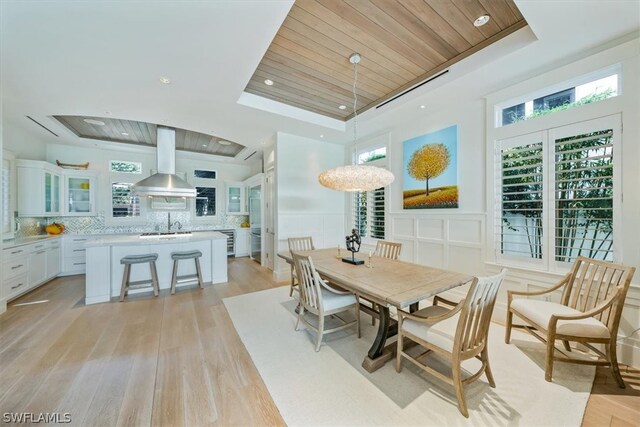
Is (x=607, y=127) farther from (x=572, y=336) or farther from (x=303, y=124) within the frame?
(x=303, y=124)

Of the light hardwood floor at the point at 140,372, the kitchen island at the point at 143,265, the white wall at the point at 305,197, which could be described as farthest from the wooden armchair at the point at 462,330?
the kitchen island at the point at 143,265

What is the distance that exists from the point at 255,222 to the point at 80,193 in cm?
393

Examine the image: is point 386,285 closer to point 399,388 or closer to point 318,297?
point 318,297

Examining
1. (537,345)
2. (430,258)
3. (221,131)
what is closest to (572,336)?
(537,345)

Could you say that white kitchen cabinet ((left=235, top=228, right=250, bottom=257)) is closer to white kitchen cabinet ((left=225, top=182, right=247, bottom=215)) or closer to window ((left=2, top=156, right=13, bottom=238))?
white kitchen cabinet ((left=225, top=182, right=247, bottom=215))

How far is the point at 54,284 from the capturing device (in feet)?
13.5

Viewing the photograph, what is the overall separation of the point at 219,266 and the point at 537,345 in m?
4.72

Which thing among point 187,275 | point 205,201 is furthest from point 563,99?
point 205,201

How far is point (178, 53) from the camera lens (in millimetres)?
2148

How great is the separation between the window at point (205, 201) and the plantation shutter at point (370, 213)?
437 cm

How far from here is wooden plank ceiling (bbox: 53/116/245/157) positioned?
4254mm

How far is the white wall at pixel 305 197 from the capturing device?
4465mm

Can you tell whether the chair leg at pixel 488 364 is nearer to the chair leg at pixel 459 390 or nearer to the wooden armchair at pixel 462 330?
the wooden armchair at pixel 462 330

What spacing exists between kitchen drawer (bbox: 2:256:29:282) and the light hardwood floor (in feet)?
1.61
